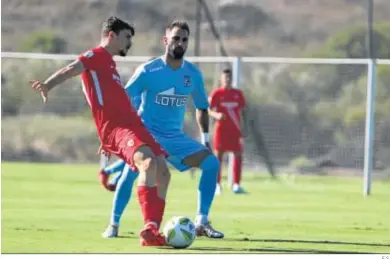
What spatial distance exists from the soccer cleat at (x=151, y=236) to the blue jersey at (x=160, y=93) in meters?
1.52

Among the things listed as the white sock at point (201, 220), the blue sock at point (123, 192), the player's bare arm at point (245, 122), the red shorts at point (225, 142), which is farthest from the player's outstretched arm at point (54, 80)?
the player's bare arm at point (245, 122)

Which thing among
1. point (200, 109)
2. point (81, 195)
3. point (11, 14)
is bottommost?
point (81, 195)

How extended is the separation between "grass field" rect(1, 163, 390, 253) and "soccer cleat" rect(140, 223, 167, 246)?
11 centimetres

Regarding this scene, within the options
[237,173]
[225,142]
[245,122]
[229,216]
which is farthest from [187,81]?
[245,122]

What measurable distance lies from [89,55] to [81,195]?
25.4ft

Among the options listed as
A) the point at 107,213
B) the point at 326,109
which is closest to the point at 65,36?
the point at 326,109

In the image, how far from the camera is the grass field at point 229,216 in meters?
11.7

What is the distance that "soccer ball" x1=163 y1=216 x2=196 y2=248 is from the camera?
445 inches

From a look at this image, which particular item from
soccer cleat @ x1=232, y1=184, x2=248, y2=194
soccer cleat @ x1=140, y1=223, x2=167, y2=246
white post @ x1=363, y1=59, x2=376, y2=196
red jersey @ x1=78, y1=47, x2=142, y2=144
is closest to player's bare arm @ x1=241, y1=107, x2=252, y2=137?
white post @ x1=363, y1=59, x2=376, y2=196

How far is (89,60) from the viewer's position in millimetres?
11312

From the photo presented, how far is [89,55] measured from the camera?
1134 cm

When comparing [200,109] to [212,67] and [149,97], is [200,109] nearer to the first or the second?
[149,97]

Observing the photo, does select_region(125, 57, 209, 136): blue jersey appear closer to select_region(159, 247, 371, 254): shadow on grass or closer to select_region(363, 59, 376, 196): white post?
select_region(159, 247, 371, 254): shadow on grass

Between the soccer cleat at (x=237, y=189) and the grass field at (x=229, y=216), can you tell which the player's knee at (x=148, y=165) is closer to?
the grass field at (x=229, y=216)
